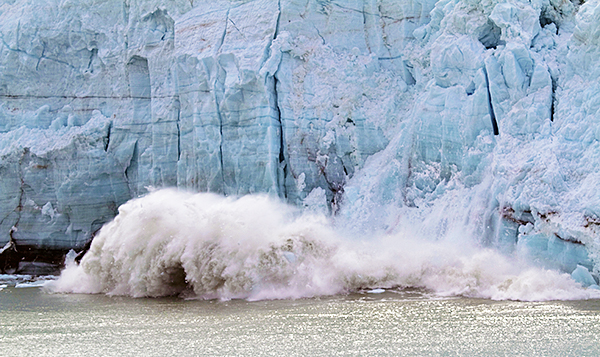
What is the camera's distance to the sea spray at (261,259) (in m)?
8.52

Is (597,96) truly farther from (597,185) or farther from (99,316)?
(99,316)

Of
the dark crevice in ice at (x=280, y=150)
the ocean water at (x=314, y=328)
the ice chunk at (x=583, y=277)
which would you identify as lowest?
the ocean water at (x=314, y=328)

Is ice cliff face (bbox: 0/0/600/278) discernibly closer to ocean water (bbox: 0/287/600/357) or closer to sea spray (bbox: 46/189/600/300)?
sea spray (bbox: 46/189/600/300)

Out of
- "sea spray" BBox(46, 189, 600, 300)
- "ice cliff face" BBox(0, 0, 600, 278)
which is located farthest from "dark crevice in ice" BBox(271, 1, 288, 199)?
"sea spray" BBox(46, 189, 600, 300)

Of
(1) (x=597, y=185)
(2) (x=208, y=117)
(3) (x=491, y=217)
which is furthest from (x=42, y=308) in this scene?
(1) (x=597, y=185)

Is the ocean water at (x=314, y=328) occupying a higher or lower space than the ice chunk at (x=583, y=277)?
lower

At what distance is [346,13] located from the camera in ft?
39.0

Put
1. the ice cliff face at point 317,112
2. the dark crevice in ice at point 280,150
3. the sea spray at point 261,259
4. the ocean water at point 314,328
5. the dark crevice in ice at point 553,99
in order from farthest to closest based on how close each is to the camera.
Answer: the dark crevice in ice at point 280,150 < the dark crevice in ice at point 553,99 < the ice cliff face at point 317,112 < the sea spray at point 261,259 < the ocean water at point 314,328

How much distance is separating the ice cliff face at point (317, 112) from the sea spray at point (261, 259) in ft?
1.77

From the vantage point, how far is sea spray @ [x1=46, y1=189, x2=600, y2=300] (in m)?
8.52

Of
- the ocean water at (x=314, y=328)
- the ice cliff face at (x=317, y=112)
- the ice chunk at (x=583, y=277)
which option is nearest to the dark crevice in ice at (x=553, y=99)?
the ice cliff face at (x=317, y=112)

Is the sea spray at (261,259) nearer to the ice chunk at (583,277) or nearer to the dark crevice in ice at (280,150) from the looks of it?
the ice chunk at (583,277)

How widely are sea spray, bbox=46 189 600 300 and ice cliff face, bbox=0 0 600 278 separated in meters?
0.54

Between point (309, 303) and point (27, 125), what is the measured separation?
8570 mm
